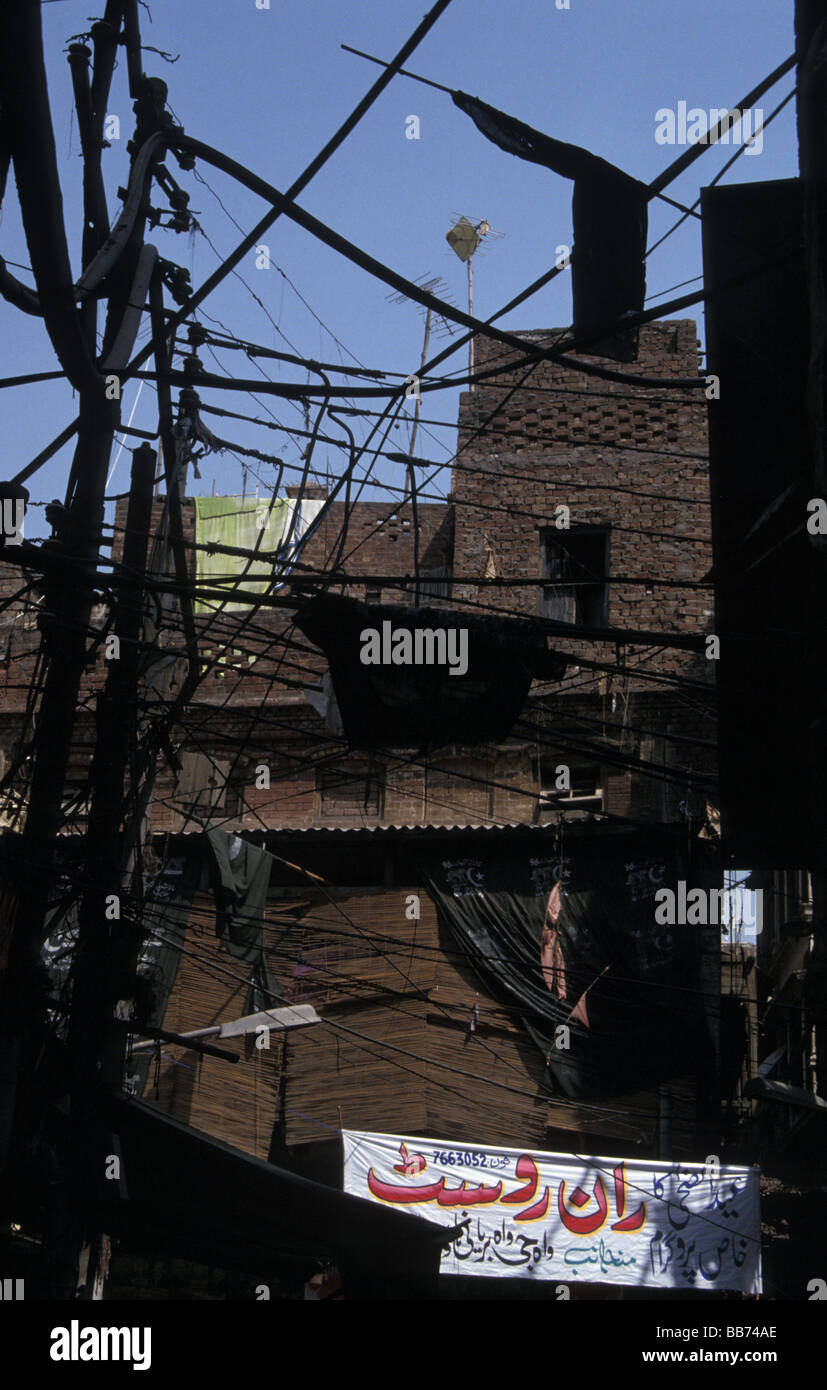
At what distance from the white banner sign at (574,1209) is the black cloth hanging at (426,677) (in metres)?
8.11

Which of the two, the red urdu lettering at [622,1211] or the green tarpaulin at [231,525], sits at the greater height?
the green tarpaulin at [231,525]

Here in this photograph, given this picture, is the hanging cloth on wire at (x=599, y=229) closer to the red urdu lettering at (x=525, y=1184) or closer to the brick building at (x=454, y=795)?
the brick building at (x=454, y=795)

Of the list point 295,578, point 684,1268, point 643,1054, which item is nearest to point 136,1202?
point 295,578

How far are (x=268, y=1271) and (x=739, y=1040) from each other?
7803 millimetres

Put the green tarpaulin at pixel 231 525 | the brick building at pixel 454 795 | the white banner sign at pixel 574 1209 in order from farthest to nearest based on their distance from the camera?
1. the green tarpaulin at pixel 231 525
2. the brick building at pixel 454 795
3. the white banner sign at pixel 574 1209

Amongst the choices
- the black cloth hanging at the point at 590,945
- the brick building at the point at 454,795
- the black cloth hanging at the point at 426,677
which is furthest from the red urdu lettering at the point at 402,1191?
the black cloth hanging at the point at 426,677

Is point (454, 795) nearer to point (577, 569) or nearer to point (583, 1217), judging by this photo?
point (577, 569)

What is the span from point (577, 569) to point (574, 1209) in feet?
39.0

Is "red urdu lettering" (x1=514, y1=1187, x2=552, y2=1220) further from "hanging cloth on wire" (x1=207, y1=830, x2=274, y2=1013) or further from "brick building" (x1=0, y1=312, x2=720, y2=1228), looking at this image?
"hanging cloth on wire" (x1=207, y1=830, x2=274, y2=1013)

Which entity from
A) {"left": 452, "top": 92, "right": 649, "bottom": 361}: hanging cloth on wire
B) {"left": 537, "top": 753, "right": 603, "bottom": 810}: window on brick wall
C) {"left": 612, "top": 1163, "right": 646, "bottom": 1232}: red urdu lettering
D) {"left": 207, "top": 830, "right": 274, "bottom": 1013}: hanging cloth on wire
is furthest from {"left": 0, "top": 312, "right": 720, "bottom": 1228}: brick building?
{"left": 452, "top": 92, "right": 649, "bottom": 361}: hanging cloth on wire

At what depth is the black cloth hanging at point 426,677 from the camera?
630 centimetres

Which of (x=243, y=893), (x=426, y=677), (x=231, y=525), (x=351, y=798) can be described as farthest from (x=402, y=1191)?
(x=231, y=525)

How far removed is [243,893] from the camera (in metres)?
15.9

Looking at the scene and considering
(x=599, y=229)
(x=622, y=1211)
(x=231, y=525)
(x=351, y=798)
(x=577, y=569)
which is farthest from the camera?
(x=231, y=525)
